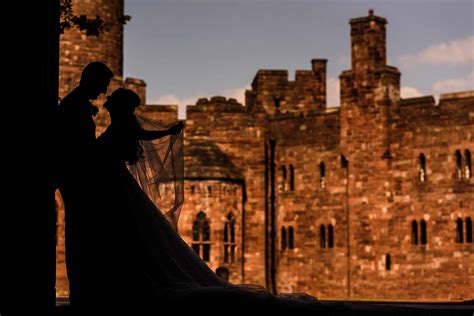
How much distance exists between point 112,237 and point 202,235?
103 feet

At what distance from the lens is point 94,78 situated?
26.6 ft

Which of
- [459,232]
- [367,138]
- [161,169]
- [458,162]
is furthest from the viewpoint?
[367,138]

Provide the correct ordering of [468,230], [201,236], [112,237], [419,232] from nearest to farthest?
[112,237]
[468,230]
[419,232]
[201,236]

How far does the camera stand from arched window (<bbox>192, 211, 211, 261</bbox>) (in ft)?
129

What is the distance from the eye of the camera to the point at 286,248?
1578 inches

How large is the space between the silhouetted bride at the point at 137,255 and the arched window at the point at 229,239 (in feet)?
99.9

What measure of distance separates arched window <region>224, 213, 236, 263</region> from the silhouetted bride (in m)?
30.4

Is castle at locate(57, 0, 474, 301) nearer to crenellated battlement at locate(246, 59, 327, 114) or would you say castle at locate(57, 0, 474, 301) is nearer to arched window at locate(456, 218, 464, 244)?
arched window at locate(456, 218, 464, 244)

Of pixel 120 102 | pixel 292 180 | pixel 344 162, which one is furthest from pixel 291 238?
pixel 120 102

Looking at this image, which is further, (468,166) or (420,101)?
(420,101)

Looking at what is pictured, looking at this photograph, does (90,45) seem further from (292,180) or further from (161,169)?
(161,169)

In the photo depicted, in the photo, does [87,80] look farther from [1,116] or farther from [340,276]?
[340,276]

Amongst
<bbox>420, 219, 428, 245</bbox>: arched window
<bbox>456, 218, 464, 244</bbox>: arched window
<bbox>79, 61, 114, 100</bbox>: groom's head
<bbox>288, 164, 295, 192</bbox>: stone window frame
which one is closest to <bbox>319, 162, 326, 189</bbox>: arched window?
<bbox>288, 164, 295, 192</bbox>: stone window frame

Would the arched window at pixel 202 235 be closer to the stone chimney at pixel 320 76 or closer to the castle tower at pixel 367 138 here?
the castle tower at pixel 367 138
